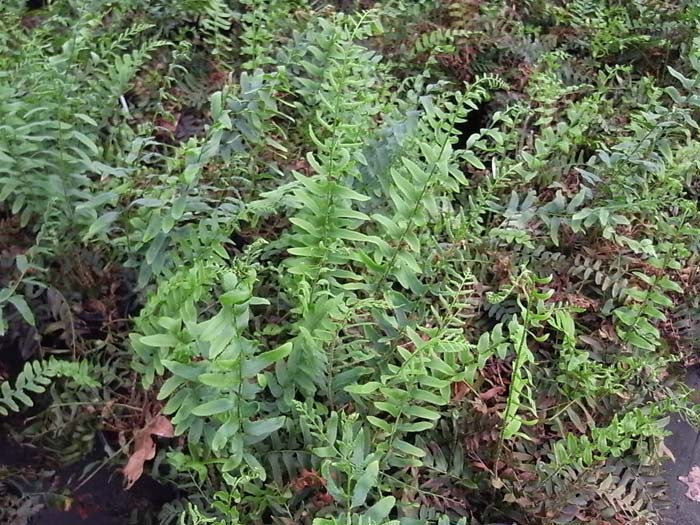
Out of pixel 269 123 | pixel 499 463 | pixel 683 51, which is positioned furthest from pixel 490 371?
pixel 683 51

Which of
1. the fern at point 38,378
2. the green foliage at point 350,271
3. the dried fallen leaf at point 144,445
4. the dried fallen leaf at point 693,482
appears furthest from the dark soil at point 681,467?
the fern at point 38,378

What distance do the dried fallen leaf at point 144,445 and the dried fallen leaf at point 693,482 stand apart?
1.35 m

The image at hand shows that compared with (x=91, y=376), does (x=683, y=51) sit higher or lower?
higher

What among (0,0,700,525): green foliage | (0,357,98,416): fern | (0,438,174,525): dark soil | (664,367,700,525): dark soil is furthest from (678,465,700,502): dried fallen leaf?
(0,357,98,416): fern

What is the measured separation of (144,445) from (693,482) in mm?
1420

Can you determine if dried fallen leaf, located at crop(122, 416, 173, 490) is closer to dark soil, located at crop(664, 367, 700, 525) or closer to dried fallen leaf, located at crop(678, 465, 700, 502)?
dark soil, located at crop(664, 367, 700, 525)

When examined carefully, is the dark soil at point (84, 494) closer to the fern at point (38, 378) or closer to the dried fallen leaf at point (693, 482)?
the fern at point (38, 378)

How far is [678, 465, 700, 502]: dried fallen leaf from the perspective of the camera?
1937mm

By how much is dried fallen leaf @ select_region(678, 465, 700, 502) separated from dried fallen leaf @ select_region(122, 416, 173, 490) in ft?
4.43

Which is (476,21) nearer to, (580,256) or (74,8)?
(580,256)

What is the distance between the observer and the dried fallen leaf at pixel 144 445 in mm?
1409

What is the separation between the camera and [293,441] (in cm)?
150

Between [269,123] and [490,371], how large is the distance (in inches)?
34.2

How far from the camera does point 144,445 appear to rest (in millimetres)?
1456
